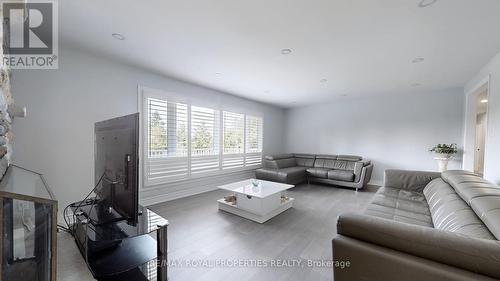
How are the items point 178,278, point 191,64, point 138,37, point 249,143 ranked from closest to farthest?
point 178,278
point 138,37
point 191,64
point 249,143

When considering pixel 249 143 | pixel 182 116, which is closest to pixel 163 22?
pixel 182 116

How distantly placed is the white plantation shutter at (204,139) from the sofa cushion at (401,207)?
329 centimetres

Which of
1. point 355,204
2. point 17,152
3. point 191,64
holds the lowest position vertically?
point 355,204

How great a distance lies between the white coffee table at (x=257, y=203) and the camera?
2818mm

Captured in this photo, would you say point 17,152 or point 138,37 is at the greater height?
point 138,37

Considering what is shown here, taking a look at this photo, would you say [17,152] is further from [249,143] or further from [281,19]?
[249,143]

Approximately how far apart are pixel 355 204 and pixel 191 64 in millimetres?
3935

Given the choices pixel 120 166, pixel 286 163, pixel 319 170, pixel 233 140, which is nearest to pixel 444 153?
pixel 319 170

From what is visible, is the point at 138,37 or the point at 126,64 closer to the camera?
the point at 138,37

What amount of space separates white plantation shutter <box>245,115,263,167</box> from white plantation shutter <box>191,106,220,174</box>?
1.17 m

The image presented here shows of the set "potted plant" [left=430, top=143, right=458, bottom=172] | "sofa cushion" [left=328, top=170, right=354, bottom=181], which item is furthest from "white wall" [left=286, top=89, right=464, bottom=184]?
"sofa cushion" [left=328, top=170, right=354, bottom=181]

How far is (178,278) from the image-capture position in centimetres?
166

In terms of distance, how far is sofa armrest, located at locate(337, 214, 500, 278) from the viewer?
87 cm

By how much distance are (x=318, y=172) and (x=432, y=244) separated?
4241 millimetres
